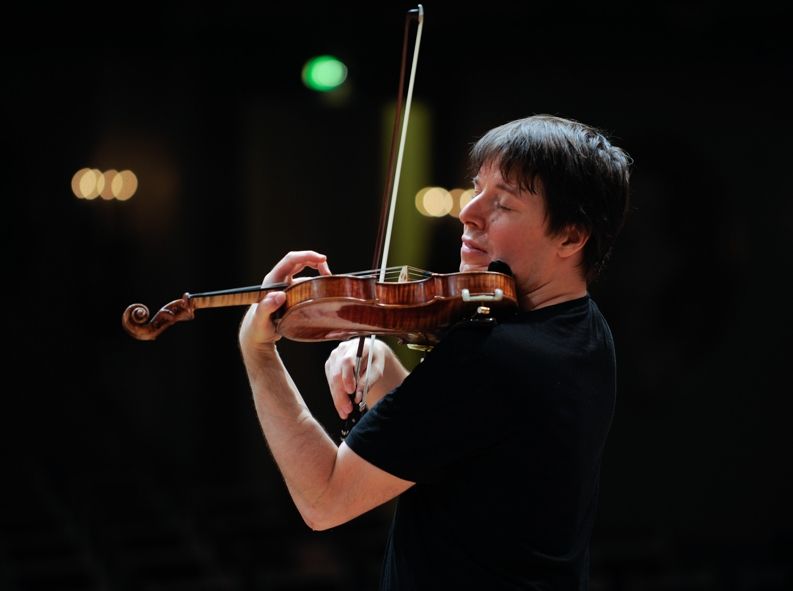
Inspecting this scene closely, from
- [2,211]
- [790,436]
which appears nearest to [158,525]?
[2,211]

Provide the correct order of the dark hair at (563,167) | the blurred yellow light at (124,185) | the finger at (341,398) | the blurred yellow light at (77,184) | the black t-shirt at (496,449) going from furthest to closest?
the blurred yellow light at (124,185) < the blurred yellow light at (77,184) < the finger at (341,398) < the dark hair at (563,167) < the black t-shirt at (496,449)

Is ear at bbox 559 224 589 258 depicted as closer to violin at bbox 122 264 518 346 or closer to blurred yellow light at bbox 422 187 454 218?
violin at bbox 122 264 518 346

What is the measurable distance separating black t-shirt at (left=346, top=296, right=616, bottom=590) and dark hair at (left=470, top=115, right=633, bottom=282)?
133mm

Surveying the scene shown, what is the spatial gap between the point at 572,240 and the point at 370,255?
3856 mm

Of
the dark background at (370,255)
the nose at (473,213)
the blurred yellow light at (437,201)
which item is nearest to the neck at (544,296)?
the nose at (473,213)

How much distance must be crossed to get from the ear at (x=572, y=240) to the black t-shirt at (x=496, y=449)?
0.08 metres

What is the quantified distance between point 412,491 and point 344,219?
4003mm

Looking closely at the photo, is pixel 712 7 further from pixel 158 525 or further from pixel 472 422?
pixel 472 422

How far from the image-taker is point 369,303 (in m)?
1.41

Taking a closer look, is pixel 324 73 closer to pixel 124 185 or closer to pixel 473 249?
pixel 124 185

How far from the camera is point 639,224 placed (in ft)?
16.4

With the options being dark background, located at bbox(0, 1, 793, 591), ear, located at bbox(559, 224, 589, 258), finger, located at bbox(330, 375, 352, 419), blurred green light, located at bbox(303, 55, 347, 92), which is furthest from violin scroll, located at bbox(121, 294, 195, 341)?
blurred green light, located at bbox(303, 55, 347, 92)

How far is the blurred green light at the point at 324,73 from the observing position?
5230mm

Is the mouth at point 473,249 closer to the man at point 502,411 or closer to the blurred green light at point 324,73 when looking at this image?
the man at point 502,411
